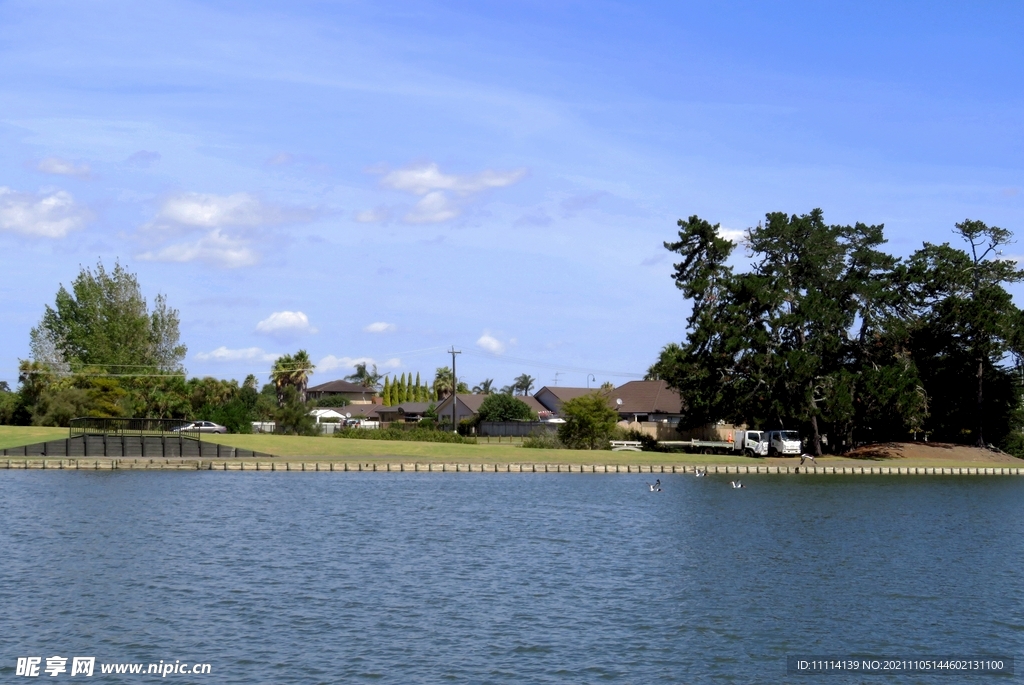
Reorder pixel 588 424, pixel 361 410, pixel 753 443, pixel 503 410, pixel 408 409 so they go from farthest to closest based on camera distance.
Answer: pixel 361 410, pixel 408 409, pixel 503 410, pixel 588 424, pixel 753 443

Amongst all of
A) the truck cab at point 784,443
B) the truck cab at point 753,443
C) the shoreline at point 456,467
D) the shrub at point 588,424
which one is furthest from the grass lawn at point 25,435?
the truck cab at point 784,443

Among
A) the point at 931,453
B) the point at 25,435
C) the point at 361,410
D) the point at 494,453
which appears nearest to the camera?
the point at 25,435

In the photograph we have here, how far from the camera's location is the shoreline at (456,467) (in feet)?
206

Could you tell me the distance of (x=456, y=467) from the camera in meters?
68.0

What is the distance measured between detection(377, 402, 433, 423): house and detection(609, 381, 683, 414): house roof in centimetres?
3351

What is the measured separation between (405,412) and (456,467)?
88701mm

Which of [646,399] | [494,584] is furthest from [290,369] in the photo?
[494,584]

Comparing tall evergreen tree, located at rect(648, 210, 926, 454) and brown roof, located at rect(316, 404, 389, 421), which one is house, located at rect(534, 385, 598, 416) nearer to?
brown roof, located at rect(316, 404, 389, 421)

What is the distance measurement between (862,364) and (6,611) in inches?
2853

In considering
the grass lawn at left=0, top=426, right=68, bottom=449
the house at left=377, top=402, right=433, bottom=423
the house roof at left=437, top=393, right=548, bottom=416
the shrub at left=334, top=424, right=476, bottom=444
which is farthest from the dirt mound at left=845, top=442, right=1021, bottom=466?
the house at left=377, top=402, right=433, bottom=423

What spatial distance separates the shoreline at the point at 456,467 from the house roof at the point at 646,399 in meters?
43.3

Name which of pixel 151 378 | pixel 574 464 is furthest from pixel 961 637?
pixel 151 378

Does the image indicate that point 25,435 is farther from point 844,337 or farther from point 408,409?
point 408,409

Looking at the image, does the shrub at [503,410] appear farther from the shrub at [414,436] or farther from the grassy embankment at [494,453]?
the grassy embankment at [494,453]
